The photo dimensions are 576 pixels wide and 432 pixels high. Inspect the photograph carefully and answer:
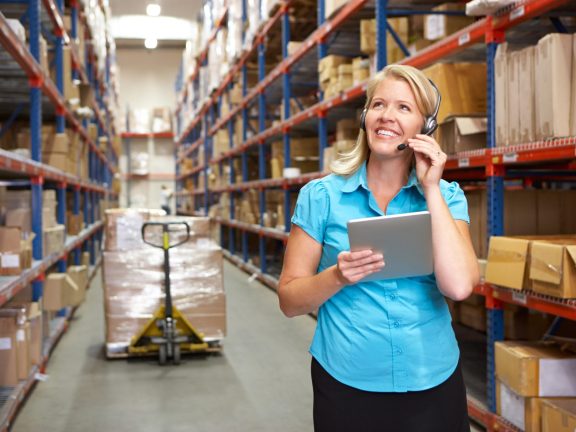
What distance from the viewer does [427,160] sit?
1.69 metres

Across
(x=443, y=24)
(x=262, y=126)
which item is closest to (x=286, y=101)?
(x=262, y=126)

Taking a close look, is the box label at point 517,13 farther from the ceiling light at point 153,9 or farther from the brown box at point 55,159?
the ceiling light at point 153,9

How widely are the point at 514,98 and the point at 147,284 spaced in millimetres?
3076

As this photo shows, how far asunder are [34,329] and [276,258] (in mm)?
6819

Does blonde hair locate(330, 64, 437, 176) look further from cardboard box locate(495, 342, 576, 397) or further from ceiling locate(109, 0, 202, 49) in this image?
ceiling locate(109, 0, 202, 49)

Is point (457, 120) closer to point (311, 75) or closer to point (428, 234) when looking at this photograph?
point (428, 234)

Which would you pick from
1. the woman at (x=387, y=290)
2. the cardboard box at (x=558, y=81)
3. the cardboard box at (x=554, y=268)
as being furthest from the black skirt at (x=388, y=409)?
the cardboard box at (x=558, y=81)

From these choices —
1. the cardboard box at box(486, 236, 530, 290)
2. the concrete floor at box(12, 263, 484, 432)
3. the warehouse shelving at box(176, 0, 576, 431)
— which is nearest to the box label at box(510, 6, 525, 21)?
the warehouse shelving at box(176, 0, 576, 431)

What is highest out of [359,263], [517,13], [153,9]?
[153,9]

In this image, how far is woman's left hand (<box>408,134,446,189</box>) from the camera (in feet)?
5.41

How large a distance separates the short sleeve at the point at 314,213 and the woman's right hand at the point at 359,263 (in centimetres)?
24

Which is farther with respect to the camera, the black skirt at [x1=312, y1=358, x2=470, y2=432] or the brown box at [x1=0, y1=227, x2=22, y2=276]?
the brown box at [x1=0, y1=227, x2=22, y2=276]

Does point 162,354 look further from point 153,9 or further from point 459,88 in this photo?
point 153,9

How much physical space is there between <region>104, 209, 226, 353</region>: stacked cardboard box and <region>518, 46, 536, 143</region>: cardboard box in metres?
2.75
